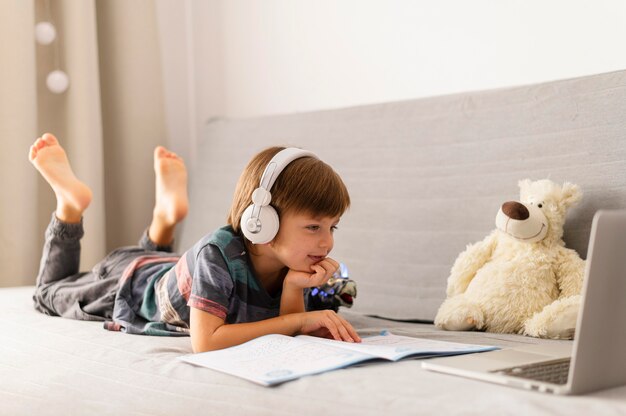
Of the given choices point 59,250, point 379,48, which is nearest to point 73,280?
point 59,250

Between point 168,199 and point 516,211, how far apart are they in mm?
960

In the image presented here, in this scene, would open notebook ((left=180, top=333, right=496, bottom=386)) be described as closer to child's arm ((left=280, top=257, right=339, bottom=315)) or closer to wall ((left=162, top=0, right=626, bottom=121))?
child's arm ((left=280, top=257, right=339, bottom=315))

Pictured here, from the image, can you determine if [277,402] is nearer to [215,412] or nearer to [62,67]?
[215,412]

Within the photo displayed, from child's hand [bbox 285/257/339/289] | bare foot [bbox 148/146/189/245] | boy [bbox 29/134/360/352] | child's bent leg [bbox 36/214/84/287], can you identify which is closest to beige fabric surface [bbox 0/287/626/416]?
boy [bbox 29/134/360/352]

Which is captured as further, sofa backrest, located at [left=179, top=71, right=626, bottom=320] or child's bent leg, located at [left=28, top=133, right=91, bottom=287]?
child's bent leg, located at [left=28, top=133, right=91, bottom=287]

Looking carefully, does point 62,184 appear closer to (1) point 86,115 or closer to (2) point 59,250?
(2) point 59,250

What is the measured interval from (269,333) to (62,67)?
155cm

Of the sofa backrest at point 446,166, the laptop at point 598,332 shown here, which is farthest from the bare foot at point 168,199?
the laptop at point 598,332

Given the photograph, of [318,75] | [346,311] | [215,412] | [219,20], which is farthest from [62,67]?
[215,412]

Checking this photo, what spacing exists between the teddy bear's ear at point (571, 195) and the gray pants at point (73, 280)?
100 cm

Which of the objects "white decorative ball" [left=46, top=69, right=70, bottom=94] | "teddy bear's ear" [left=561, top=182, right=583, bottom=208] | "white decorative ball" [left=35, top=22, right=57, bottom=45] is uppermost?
"white decorative ball" [left=35, top=22, right=57, bottom=45]

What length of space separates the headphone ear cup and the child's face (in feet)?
0.11

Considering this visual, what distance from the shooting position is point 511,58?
2.01m

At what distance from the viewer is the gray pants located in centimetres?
180
